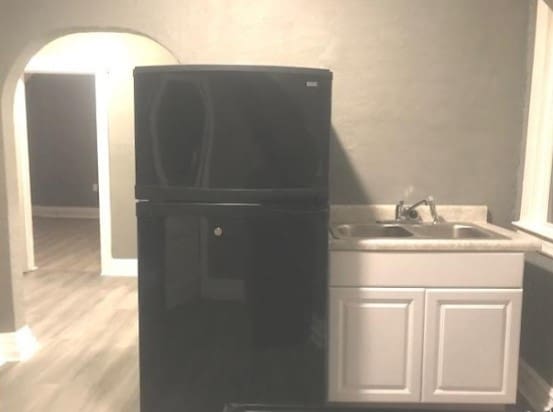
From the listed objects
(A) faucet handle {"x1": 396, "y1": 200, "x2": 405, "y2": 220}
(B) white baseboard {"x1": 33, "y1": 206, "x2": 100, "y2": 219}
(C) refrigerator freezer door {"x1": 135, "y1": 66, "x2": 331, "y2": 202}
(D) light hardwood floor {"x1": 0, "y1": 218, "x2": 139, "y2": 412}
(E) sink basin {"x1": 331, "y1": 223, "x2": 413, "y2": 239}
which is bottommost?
(D) light hardwood floor {"x1": 0, "y1": 218, "x2": 139, "y2": 412}

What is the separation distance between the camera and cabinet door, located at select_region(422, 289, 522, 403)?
7.39 feet

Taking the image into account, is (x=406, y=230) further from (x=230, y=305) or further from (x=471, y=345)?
(x=230, y=305)

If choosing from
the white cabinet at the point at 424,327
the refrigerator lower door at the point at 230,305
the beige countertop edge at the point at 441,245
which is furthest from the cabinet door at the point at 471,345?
the refrigerator lower door at the point at 230,305

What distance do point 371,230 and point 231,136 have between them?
1.01 meters

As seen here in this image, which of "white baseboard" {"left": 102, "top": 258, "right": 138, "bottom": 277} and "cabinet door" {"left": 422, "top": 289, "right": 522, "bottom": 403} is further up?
"cabinet door" {"left": 422, "top": 289, "right": 522, "bottom": 403}

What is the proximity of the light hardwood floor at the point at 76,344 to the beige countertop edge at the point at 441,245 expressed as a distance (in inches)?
51.5

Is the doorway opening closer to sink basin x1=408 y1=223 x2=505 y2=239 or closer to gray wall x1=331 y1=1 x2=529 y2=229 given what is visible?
gray wall x1=331 y1=1 x2=529 y2=229

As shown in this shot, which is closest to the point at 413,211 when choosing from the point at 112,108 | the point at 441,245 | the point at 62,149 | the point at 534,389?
the point at 441,245

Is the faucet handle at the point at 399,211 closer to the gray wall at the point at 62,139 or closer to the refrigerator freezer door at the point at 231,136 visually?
the refrigerator freezer door at the point at 231,136

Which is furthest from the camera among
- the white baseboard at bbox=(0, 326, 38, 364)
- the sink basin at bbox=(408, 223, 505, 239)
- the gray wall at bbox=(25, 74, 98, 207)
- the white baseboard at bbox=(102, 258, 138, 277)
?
the gray wall at bbox=(25, 74, 98, 207)

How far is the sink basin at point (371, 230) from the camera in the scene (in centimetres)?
262

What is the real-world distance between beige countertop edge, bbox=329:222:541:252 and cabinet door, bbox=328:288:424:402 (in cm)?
18

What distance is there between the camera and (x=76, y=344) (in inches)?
129

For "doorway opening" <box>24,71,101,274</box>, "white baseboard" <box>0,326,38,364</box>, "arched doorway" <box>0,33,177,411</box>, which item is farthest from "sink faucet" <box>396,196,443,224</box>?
"doorway opening" <box>24,71,101,274</box>
